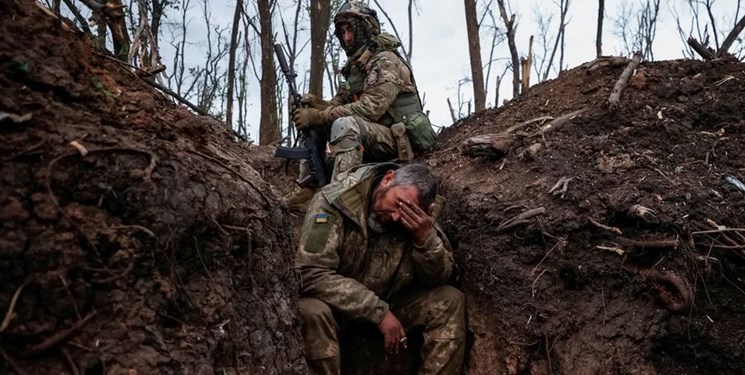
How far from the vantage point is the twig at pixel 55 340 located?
2090 millimetres

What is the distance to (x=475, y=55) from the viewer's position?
1084 centimetres

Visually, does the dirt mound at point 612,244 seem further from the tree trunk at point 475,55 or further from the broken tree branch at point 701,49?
the tree trunk at point 475,55

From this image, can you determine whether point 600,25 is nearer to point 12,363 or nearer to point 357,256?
point 357,256

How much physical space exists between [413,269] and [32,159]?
8.34ft

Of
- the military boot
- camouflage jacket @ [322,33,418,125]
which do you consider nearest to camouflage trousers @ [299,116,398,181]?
camouflage jacket @ [322,33,418,125]

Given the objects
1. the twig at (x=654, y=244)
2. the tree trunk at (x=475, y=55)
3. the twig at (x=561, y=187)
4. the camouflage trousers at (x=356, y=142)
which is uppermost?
the tree trunk at (x=475, y=55)

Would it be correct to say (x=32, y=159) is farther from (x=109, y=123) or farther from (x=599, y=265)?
(x=599, y=265)

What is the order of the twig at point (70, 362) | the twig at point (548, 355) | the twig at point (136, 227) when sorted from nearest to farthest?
the twig at point (70, 362) → the twig at point (136, 227) → the twig at point (548, 355)

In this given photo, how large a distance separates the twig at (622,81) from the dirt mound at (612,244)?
0.12 metres

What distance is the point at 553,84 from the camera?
276 inches

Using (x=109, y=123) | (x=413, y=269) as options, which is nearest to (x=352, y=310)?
(x=413, y=269)

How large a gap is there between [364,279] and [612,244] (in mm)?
1589

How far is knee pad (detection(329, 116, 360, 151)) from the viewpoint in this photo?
5.93 meters

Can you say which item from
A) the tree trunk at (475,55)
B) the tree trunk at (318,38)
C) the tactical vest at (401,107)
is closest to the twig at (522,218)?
the tactical vest at (401,107)
